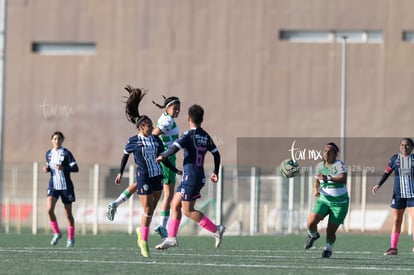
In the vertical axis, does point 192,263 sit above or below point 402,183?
below

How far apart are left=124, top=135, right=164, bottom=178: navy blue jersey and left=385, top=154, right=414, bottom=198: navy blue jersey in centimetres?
502

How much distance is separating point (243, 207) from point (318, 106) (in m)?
16.3

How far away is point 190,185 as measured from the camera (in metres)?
16.2

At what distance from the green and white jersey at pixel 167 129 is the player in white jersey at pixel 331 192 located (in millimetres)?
2569

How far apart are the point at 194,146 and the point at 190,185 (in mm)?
554

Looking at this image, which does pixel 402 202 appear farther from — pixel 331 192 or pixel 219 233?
pixel 219 233

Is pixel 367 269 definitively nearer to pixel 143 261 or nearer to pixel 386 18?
pixel 143 261

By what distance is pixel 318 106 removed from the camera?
52.8m

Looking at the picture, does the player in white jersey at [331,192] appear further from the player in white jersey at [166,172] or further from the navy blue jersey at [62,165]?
the navy blue jersey at [62,165]

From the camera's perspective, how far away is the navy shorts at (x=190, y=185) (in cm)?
1619

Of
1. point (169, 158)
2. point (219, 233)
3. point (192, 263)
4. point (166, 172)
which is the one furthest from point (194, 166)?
point (166, 172)

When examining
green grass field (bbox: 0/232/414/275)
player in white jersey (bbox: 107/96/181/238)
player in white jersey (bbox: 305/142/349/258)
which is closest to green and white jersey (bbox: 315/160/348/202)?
→ player in white jersey (bbox: 305/142/349/258)

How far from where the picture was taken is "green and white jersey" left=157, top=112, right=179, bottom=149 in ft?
60.4

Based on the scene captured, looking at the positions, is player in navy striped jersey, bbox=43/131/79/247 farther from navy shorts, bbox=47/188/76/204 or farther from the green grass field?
the green grass field
